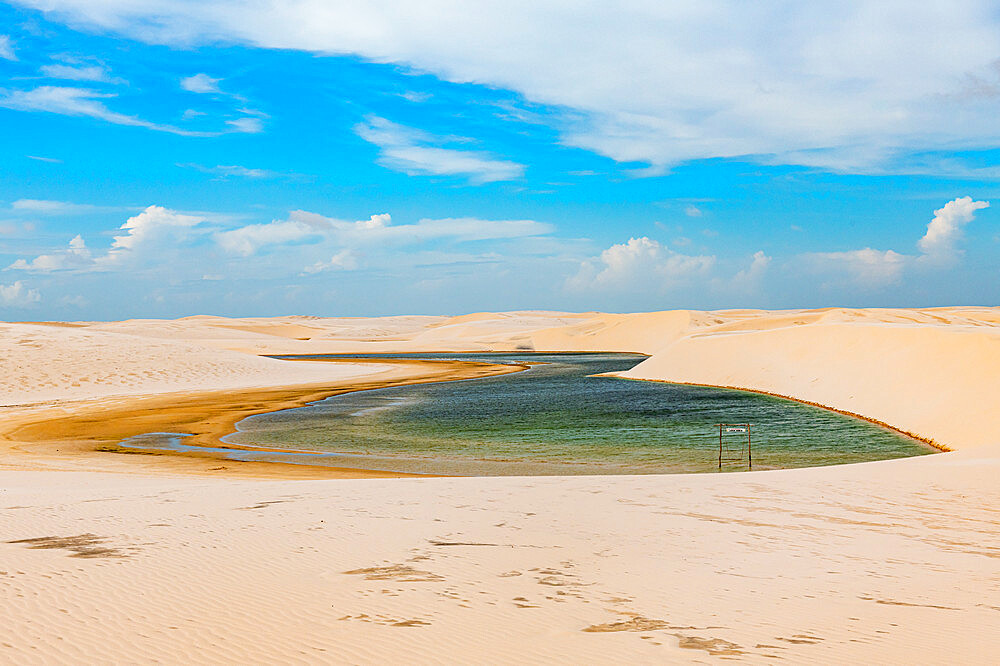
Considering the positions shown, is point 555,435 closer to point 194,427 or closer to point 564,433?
point 564,433

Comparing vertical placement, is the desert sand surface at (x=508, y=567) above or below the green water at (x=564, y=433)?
above

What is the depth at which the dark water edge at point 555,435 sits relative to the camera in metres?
19.7

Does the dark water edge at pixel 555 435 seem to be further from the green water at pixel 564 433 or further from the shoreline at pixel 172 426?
the shoreline at pixel 172 426

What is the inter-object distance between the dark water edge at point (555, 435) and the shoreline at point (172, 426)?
30.9 inches

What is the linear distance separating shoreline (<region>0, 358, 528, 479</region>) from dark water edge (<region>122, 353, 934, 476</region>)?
0.79 m

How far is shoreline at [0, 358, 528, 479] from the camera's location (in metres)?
19.0

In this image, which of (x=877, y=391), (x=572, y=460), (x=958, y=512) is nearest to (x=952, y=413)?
(x=877, y=391)

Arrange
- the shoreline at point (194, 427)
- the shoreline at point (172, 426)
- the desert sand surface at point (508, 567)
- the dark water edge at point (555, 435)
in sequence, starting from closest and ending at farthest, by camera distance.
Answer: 1. the desert sand surface at point (508, 567)
2. the shoreline at point (194, 427)
3. the shoreline at point (172, 426)
4. the dark water edge at point (555, 435)

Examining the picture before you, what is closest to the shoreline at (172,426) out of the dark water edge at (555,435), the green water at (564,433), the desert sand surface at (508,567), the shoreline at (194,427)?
the shoreline at (194,427)

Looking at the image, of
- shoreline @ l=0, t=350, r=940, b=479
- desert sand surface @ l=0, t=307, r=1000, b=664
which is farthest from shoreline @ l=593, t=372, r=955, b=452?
desert sand surface @ l=0, t=307, r=1000, b=664

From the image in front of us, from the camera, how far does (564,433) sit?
997 inches

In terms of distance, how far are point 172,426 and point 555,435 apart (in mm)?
14256

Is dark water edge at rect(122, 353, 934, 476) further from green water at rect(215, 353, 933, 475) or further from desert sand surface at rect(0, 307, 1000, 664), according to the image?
desert sand surface at rect(0, 307, 1000, 664)

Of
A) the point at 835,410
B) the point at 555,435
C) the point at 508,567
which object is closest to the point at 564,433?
the point at 555,435
